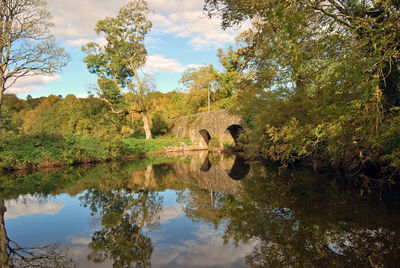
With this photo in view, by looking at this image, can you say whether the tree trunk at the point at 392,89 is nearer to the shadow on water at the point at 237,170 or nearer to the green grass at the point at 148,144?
the shadow on water at the point at 237,170

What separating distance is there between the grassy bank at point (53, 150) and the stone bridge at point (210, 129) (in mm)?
7956

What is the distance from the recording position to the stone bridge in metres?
23.0

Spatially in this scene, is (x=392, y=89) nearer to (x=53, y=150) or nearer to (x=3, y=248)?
(x=3, y=248)

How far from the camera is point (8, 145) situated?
1341 centimetres

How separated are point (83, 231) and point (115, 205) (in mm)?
1555

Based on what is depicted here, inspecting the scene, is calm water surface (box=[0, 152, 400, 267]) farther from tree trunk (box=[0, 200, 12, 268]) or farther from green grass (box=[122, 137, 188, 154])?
green grass (box=[122, 137, 188, 154])

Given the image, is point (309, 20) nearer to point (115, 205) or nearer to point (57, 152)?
point (115, 205)

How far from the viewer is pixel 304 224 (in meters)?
→ 4.62

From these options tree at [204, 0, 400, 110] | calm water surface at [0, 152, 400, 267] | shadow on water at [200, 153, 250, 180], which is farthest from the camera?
shadow on water at [200, 153, 250, 180]

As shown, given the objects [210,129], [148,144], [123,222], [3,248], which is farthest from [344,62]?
[210,129]

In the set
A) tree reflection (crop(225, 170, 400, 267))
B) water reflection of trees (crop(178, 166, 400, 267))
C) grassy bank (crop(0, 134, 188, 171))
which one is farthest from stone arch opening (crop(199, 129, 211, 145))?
tree reflection (crop(225, 170, 400, 267))

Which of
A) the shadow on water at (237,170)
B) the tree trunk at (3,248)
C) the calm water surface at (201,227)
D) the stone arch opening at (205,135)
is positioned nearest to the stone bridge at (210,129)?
the stone arch opening at (205,135)

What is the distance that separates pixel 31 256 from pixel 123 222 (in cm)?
159

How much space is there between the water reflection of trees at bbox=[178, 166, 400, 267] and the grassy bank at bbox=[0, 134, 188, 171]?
10.2m
